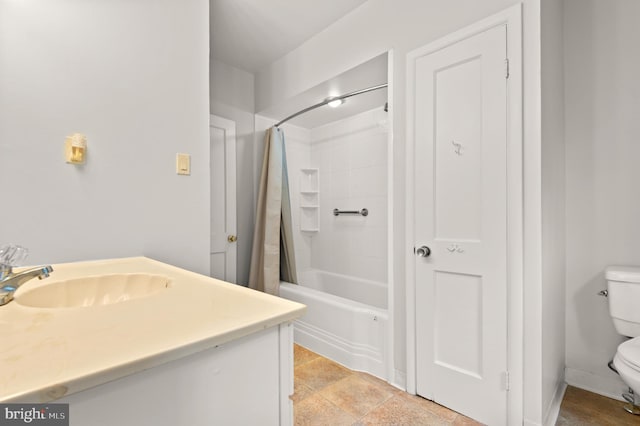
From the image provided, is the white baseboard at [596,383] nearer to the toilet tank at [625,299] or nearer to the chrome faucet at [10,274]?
the toilet tank at [625,299]

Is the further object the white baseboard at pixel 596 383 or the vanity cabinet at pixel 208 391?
the white baseboard at pixel 596 383

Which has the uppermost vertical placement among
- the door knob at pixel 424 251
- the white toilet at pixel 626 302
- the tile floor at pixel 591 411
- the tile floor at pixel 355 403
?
the door knob at pixel 424 251

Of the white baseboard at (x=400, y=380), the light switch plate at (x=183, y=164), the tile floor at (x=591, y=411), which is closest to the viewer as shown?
the tile floor at (x=591, y=411)

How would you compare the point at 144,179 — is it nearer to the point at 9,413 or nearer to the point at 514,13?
the point at 9,413

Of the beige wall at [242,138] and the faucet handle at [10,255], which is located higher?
the beige wall at [242,138]

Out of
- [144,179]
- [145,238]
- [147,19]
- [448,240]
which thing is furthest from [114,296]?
[448,240]

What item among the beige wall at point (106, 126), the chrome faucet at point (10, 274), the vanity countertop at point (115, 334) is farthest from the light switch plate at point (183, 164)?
the vanity countertop at point (115, 334)

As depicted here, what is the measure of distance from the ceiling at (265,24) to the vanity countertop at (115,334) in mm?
2177

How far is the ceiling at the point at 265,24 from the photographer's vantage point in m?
2.14

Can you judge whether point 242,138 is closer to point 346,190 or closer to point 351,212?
point 346,190

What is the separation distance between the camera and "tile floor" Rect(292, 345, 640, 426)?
4.96ft

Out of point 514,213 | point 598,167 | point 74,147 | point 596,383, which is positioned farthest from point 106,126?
point 596,383

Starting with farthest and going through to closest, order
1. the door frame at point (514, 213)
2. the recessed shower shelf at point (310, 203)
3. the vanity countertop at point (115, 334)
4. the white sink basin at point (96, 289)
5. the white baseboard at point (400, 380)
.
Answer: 1. the recessed shower shelf at point (310, 203)
2. the white baseboard at point (400, 380)
3. the door frame at point (514, 213)
4. the white sink basin at point (96, 289)
5. the vanity countertop at point (115, 334)

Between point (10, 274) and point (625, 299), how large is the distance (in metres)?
2.48
